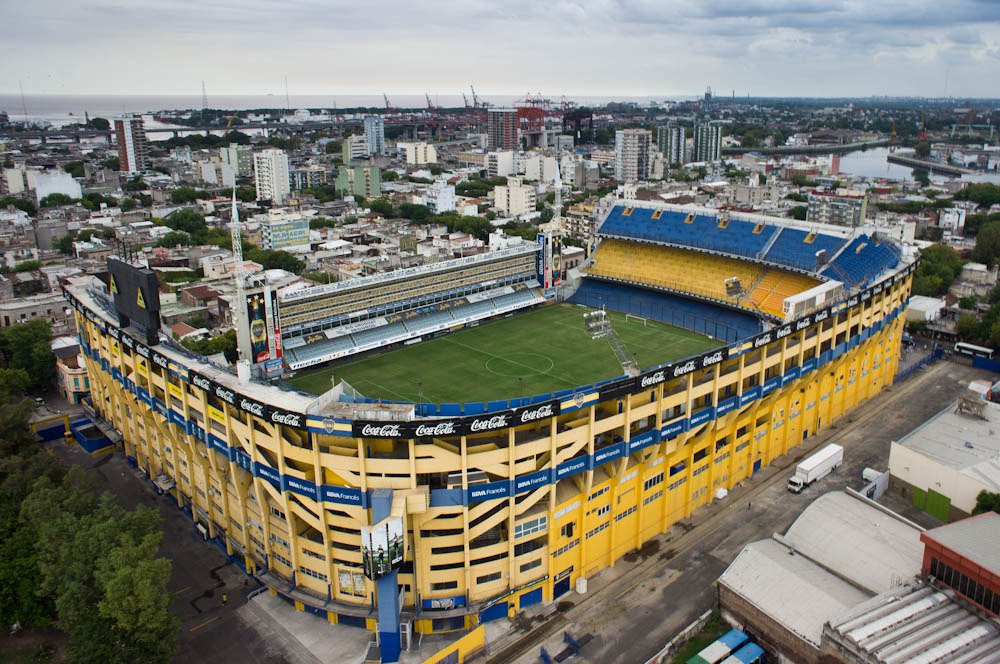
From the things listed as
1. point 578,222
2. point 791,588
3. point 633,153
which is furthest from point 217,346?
point 633,153

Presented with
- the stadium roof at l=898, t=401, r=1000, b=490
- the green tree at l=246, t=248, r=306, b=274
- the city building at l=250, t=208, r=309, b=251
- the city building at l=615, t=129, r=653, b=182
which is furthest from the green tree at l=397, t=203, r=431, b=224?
the stadium roof at l=898, t=401, r=1000, b=490

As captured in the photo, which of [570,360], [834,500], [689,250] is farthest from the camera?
[689,250]

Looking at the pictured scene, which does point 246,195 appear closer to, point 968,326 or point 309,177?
point 309,177

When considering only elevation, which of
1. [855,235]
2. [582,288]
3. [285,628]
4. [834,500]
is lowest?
[285,628]

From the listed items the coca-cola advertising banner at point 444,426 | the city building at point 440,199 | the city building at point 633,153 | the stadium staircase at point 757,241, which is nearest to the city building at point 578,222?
the city building at point 440,199

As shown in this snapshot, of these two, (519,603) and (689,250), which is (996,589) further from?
(689,250)

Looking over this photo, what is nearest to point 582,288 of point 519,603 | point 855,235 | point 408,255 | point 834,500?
point 855,235
